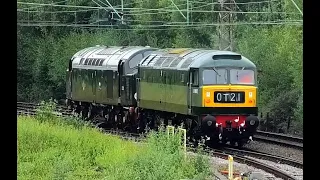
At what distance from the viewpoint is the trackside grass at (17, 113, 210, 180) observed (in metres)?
7.88

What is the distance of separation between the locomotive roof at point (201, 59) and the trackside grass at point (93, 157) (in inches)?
88.3

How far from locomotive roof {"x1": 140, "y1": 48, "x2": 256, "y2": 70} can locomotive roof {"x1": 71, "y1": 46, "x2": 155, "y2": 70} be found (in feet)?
8.25

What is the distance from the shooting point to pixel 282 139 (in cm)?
1495

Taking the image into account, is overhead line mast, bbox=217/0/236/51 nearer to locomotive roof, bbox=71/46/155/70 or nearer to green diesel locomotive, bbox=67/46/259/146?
green diesel locomotive, bbox=67/46/259/146

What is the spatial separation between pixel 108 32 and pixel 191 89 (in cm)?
1306

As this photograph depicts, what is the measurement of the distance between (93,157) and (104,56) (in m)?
7.83

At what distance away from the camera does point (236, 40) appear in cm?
2044

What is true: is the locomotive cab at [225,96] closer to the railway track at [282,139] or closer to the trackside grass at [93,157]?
the railway track at [282,139]

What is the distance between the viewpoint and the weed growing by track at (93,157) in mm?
7906

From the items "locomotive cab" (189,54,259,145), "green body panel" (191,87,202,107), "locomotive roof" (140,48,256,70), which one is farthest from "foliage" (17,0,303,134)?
"green body panel" (191,87,202,107)

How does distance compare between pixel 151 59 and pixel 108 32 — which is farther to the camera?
pixel 108 32

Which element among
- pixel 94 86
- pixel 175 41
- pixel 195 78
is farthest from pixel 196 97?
pixel 175 41
